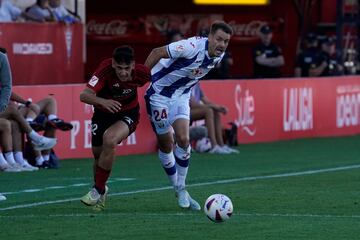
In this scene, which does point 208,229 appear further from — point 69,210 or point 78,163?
point 78,163

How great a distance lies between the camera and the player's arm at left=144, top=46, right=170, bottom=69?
504 inches

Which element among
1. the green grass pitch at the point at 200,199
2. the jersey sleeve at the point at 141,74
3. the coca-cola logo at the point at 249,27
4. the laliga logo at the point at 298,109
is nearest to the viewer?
the green grass pitch at the point at 200,199

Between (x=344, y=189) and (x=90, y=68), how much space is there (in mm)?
18057

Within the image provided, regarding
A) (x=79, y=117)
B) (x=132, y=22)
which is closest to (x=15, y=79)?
(x=79, y=117)

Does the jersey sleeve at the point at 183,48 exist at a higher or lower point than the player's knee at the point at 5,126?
higher

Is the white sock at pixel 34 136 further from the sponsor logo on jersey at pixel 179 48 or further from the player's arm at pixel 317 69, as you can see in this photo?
the player's arm at pixel 317 69

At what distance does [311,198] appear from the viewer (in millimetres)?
14016

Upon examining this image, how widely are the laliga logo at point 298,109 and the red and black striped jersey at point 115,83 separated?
1235 cm

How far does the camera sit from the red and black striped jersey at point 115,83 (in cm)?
1250

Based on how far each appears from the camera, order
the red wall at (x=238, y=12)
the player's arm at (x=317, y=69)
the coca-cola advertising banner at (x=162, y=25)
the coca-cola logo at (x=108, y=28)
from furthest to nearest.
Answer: the red wall at (x=238, y=12) → the coca-cola advertising banner at (x=162, y=25) → the coca-cola logo at (x=108, y=28) → the player's arm at (x=317, y=69)

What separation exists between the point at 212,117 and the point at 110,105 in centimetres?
857

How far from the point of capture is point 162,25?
114ft

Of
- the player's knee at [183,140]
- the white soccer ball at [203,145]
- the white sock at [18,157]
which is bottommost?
the white soccer ball at [203,145]

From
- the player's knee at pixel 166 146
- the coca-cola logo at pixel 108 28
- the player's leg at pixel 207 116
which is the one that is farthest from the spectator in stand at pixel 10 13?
the coca-cola logo at pixel 108 28
